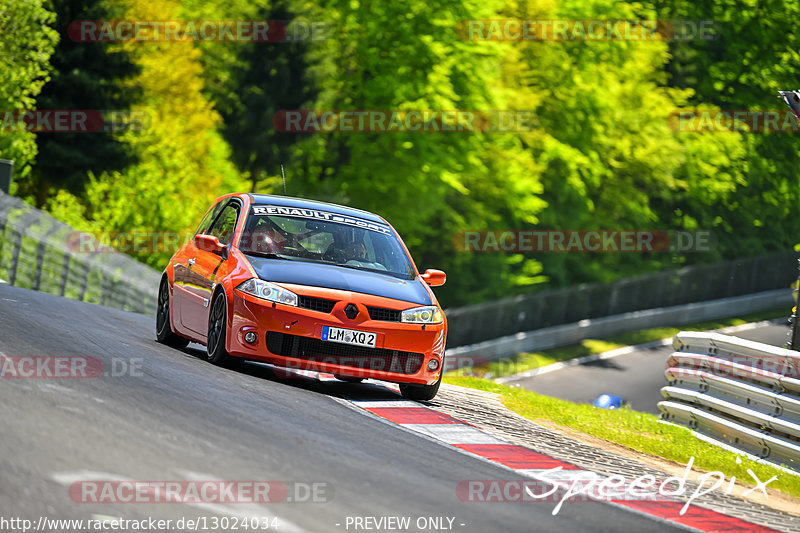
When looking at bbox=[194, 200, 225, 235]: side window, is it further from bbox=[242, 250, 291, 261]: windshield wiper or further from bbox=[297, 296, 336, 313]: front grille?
bbox=[297, 296, 336, 313]: front grille

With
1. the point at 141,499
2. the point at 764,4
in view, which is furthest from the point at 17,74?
the point at 764,4

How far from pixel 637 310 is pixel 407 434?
4057 cm

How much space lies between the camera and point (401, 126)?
116ft

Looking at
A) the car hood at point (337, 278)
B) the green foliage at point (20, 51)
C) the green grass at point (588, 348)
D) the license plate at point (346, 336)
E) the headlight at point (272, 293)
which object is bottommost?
the green grass at point (588, 348)

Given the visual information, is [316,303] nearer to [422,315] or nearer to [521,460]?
[422,315]

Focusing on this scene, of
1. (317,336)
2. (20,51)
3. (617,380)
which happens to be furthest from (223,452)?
(617,380)

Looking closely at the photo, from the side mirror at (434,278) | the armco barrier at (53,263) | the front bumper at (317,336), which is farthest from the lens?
the armco barrier at (53,263)

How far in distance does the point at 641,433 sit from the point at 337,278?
15.4 feet

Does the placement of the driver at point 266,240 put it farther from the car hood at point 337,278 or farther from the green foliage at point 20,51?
the green foliage at point 20,51

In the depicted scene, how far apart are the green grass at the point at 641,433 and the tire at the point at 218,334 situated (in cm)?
357

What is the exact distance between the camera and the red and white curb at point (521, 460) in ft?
25.4

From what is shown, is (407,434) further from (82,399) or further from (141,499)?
(141,499)

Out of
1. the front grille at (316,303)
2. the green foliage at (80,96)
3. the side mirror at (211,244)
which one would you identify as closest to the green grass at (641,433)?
the front grille at (316,303)

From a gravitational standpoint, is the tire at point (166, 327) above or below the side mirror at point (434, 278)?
below
